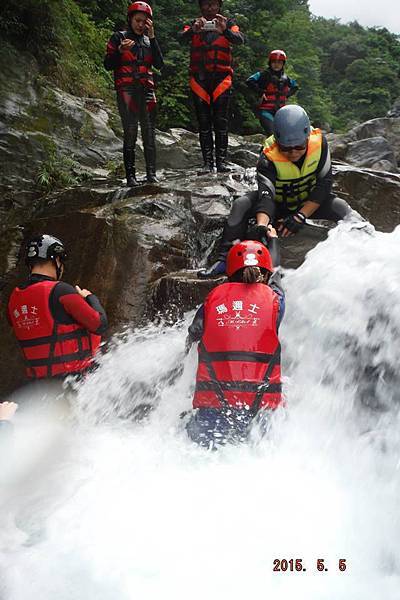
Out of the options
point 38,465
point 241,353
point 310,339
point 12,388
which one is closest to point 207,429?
point 241,353

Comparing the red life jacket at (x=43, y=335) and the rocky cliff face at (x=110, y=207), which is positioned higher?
the rocky cliff face at (x=110, y=207)

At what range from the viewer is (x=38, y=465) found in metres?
3.80

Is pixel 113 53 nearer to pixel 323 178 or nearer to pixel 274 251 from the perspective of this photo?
pixel 323 178

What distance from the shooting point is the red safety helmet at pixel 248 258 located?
4.09 meters

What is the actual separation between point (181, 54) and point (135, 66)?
41.4 feet

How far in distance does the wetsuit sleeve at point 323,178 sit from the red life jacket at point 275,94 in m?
3.63

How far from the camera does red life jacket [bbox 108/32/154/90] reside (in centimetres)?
729

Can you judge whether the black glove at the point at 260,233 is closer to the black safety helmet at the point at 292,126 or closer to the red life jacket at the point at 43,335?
the black safety helmet at the point at 292,126

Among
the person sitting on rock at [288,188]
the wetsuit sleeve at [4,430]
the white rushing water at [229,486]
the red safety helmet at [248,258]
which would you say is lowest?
the white rushing water at [229,486]

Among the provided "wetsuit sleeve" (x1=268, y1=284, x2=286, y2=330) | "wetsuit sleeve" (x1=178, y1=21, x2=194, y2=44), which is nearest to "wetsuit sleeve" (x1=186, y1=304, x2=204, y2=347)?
"wetsuit sleeve" (x1=268, y1=284, x2=286, y2=330)

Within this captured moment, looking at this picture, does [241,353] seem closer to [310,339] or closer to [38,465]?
[310,339]

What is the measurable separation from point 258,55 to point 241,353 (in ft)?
64.6

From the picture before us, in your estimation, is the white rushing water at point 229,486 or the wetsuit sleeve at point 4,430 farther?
the wetsuit sleeve at point 4,430
